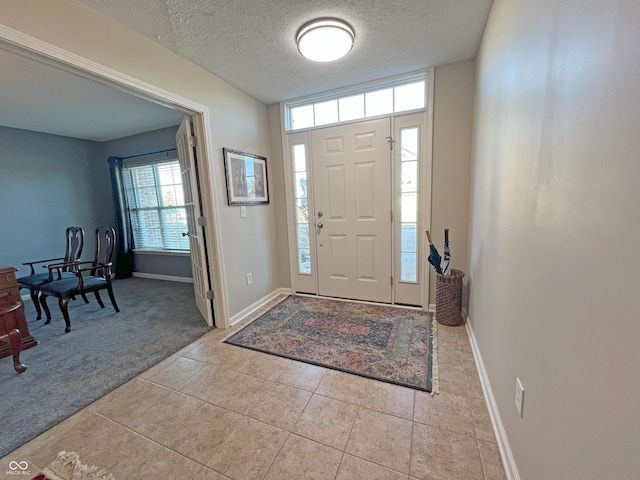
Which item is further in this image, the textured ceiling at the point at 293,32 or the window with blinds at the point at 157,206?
the window with blinds at the point at 157,206

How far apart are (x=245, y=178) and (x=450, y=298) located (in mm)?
2299

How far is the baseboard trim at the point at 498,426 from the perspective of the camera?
1.08 meters

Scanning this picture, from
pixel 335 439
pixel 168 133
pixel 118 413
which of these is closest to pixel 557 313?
pixel 335 439

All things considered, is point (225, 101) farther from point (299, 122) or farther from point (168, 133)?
point (168, 133)

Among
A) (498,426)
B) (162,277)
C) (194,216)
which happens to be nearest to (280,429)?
(498,426)

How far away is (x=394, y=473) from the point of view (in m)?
1.13

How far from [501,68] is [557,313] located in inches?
53.2

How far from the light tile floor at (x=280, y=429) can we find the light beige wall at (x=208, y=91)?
103cm

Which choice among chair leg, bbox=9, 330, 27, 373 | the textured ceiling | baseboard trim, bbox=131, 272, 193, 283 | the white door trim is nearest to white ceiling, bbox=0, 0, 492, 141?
the textured ceiling

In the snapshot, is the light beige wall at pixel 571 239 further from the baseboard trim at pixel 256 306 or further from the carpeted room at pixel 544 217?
the baseboard trim at pixel 256 306

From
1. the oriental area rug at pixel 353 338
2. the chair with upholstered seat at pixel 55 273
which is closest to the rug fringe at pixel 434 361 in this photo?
the oriental area rug at pixel 353 338

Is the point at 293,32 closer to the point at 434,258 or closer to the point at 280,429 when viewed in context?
the point at 434,258

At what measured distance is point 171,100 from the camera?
1.99 meters

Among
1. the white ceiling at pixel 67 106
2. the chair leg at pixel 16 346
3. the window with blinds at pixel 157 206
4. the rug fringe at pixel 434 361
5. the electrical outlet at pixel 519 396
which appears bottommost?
the rug fringe at pixel 434 361
